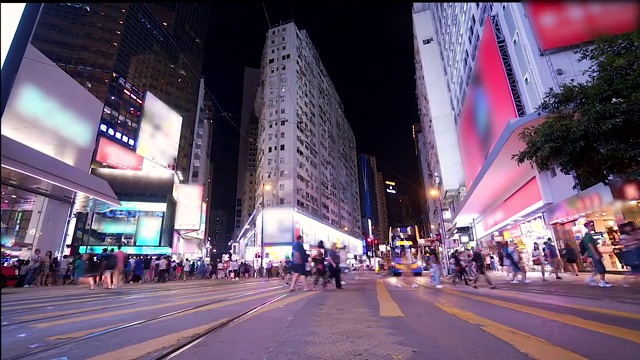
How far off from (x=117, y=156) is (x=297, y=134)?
106 ft

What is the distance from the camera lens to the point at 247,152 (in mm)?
124250

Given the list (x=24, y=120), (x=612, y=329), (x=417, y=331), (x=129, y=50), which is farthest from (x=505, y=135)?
(x=129, y=50)

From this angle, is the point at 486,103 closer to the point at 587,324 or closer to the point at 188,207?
the point at 587,324

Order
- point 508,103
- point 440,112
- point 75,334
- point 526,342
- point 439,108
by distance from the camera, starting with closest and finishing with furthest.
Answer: point 526,342 < point 75,334 < point 508,103 < point 440,112 < point 439,108

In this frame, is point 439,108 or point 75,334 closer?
point 75,334

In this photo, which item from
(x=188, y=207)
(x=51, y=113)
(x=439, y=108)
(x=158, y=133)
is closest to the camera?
(x=51, y=113)

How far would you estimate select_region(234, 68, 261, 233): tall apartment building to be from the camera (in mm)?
109338

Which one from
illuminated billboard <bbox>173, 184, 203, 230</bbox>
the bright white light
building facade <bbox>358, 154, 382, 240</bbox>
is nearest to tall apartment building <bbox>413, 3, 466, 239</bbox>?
illuminated billboard <bbox>173, 184, 203, 230</bbox>

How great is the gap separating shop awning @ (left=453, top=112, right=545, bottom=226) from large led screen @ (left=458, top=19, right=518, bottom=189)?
2043mm

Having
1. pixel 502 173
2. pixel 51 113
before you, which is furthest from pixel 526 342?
pixel 51 113

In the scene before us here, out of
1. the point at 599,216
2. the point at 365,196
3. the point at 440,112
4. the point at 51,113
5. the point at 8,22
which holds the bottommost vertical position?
the point at 8,22

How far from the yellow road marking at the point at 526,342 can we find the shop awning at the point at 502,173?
10.8m

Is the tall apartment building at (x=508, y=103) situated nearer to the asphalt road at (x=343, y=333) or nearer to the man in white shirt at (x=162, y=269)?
the asphalt road at (x=343, y=333)

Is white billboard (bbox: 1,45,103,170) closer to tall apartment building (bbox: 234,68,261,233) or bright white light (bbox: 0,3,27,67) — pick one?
bright white light (bbox: 0,3,27,67)
